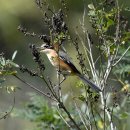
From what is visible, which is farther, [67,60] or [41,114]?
[41,114]

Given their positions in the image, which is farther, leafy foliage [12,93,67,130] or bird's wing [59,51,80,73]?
leafy foliage [12,93,67,130]

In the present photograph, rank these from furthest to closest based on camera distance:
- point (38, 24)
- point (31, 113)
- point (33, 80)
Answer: point (38, 24) → point (33, 80) → point (31, 113)

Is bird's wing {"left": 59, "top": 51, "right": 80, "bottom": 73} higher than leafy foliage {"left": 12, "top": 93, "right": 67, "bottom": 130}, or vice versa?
bird's wing {"left": 59, "top": 51, "right": 80, "bottom": 73}

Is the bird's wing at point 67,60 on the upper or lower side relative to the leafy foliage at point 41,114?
upper

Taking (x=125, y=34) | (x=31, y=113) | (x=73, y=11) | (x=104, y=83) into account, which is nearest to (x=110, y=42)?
(x=125, y=34)

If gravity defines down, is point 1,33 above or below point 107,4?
above

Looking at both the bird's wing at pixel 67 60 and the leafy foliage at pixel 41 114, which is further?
the leafy foliage at pixel 41 114

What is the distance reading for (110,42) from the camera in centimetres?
557

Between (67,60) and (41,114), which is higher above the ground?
(67,60)

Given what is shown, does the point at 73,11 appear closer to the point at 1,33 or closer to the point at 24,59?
the point at 24,59

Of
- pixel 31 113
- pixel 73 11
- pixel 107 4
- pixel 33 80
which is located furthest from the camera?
pixel 73 11

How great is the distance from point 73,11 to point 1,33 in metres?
2.73

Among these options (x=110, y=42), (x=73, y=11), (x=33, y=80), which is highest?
(x=73, y=11)

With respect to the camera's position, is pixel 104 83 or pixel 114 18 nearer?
pixel 104 83
